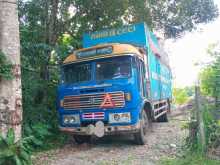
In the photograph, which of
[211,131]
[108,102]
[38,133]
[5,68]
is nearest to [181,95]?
[38,133]

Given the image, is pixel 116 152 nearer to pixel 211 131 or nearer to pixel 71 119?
pixel 71 119

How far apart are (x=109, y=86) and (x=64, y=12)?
6.47 meters

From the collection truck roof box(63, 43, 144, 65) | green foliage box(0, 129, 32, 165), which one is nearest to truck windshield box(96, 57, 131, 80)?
truck roof box(63, 43, 144, 65)

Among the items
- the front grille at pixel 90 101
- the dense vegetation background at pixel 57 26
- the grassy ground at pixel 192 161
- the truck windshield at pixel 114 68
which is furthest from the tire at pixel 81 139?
the grassy ground at pixel 192 161

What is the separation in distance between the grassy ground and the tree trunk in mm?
3198

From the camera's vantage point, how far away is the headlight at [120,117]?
8.59 m

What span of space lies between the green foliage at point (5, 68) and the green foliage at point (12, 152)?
1238 millimetres

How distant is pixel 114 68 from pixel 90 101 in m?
1.07

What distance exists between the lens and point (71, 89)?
29.9 ft

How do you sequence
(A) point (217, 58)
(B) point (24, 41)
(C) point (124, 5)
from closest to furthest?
(A) point (217, 58), (B) point (24, 41), (C) point (124, 5)

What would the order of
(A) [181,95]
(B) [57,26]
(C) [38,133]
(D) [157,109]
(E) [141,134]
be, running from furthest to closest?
(A) [181,95], (B) [57,26], (D) [157,109], (C) [38,133], (E) [141,134]

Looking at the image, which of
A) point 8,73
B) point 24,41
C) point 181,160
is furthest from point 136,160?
point 24,41

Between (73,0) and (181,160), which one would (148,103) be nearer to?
(181,160)

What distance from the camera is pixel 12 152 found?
6348mm
